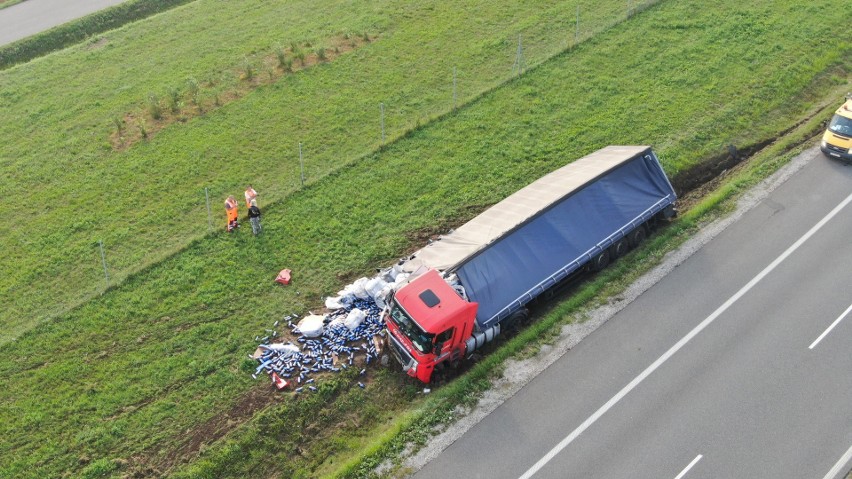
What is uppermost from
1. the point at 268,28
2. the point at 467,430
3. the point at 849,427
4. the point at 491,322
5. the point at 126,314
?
the point at 268,28

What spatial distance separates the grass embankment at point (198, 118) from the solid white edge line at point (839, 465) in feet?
64.8

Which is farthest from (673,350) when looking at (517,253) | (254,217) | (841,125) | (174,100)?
(174,100)

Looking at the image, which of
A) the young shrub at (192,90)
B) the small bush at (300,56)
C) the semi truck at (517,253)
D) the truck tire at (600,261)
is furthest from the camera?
the small bush at (300,56)

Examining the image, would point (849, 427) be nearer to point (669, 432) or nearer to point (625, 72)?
point (669, 432)

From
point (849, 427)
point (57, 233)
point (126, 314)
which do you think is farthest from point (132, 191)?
point (849, 427)

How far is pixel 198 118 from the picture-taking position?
33469mm

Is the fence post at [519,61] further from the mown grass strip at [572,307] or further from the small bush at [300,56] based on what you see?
the mown grass strip at [572,307]

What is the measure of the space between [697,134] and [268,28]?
2304 cm

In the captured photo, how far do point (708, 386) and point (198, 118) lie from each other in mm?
23896

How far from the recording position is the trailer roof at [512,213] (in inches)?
906

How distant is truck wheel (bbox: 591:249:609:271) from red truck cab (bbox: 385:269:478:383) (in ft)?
18.3

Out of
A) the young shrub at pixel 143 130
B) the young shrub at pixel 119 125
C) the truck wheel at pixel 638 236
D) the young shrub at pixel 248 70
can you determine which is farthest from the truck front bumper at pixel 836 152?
the young shrub at pixel 119 125

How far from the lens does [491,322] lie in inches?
865

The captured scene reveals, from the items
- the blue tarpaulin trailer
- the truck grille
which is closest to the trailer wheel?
the blue tarpaulin trailer
